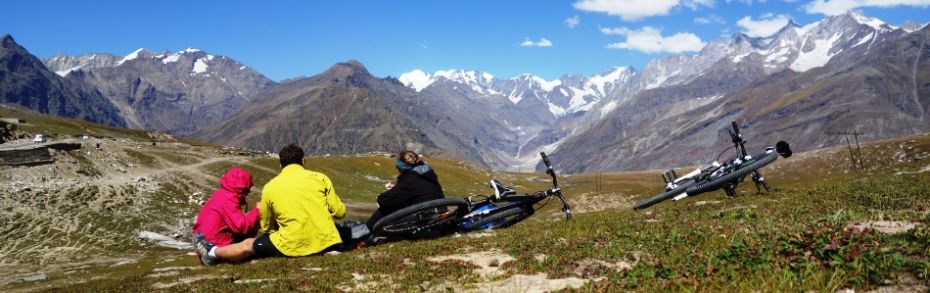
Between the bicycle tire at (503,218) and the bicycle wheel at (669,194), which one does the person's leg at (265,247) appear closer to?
the bicycle tire at (503,218)

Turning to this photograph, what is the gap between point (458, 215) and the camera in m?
19.2

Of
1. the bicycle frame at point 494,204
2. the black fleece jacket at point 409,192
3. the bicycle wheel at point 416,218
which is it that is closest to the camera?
the bicycle wheel at point 416,218

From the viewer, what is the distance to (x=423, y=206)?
17359mm

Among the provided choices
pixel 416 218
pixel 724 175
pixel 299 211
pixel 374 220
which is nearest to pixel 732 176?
pixel 724 175

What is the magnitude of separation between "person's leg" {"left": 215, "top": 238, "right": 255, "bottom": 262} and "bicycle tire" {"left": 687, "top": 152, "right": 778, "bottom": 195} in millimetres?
16367

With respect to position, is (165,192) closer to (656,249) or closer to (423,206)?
(423,206)

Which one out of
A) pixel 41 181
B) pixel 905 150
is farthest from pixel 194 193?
pixel 905 150

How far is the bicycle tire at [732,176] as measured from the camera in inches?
898

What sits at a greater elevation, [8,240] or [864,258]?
[864,258]

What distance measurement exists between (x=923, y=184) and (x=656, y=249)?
1512cm

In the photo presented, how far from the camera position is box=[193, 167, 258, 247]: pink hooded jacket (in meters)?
15.3

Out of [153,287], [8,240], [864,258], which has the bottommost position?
[8,240]

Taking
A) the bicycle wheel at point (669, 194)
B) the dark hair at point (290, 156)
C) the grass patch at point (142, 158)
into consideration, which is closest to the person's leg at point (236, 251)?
the dark hair at point (290, 156)

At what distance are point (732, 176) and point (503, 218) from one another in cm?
948
